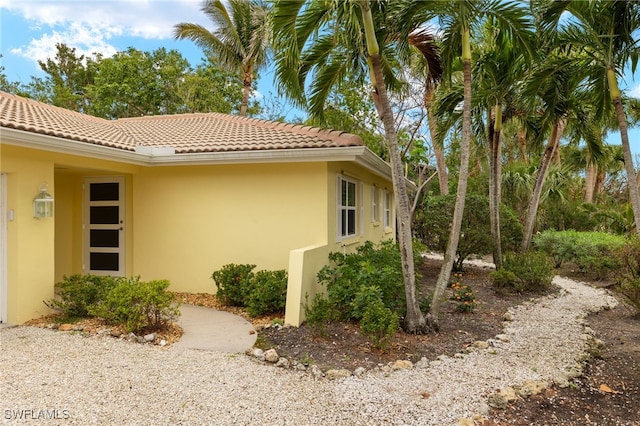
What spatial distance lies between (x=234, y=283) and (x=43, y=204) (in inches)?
136

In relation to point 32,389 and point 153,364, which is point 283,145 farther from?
point 32,389

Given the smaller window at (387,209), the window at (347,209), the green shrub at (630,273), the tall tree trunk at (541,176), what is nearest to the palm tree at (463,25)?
the window at (347,209)

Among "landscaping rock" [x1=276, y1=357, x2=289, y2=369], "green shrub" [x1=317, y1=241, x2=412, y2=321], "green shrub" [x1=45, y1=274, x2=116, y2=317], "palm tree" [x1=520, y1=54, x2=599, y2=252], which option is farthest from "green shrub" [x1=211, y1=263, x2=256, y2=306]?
"palm tree" [x1=520, y1=54, x2=599, y2=252]

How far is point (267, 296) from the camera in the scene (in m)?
7.45

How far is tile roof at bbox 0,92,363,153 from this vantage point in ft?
26.6

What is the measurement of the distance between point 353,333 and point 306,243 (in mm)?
2701

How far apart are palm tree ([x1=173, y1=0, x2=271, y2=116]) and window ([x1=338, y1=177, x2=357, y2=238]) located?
38.0 feet

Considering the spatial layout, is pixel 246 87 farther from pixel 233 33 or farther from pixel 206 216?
pixel 206 216

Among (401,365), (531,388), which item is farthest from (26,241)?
(531,388)

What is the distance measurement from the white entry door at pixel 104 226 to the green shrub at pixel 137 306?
3.45 meters

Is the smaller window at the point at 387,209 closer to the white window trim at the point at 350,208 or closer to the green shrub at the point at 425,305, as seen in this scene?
the white window trim at the point at 350,208

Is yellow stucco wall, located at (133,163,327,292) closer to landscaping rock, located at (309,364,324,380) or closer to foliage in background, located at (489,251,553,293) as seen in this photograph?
landscaping rock, located at (309,364,324,380)

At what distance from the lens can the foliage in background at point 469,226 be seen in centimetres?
1327

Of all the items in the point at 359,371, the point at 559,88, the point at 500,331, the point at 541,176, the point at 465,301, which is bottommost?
the point at 500,331
